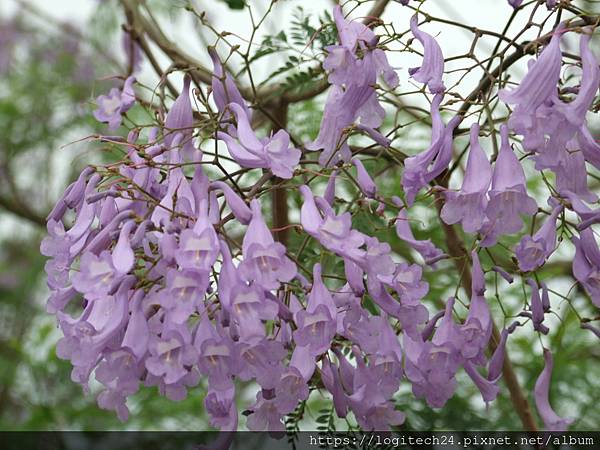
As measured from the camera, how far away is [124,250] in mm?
723

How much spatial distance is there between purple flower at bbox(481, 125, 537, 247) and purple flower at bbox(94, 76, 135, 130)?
0.43 m

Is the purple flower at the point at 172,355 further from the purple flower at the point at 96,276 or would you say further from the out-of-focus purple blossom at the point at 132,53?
the out-of-focus purple blossom at the point at 132,53

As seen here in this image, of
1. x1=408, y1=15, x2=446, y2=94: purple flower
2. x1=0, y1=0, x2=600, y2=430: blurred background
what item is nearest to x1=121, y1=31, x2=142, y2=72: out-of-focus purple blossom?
x1=0, y1=0, x2=600, y2=430: blurred background

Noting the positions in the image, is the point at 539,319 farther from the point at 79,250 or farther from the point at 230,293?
the point at 79,250

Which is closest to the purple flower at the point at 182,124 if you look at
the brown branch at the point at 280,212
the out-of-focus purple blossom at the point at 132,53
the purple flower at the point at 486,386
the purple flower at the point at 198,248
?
the purple flower at the point at 198,248

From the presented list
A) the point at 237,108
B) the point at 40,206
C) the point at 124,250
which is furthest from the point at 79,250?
the point at 40,206

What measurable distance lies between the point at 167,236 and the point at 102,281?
6 cm

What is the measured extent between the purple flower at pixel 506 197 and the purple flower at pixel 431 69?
2.9 inches

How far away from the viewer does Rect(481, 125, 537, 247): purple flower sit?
76 centimetres

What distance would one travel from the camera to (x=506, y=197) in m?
0.77

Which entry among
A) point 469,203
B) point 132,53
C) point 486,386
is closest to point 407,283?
point 469,203

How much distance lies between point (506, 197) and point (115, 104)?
474 mm

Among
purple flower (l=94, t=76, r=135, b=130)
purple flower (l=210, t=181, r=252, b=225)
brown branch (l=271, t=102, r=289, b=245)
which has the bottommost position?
purple flower (l=210, t=181, r=252, b=225)

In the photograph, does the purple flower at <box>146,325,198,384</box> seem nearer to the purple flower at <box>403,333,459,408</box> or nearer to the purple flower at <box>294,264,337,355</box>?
the purple flower at <box>294,264,337,355</box>
